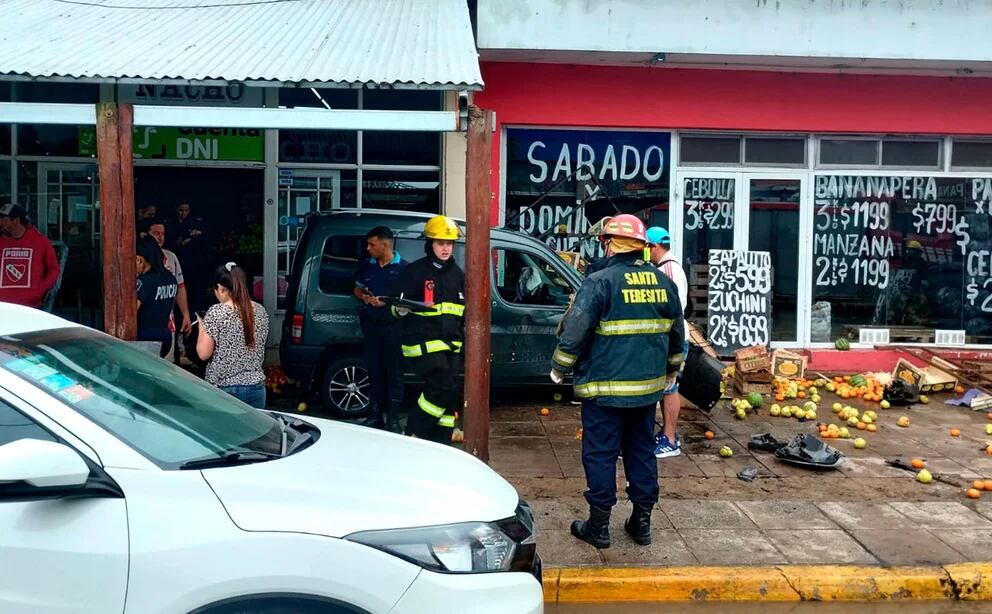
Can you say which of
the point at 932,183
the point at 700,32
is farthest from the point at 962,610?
the point at 932,183

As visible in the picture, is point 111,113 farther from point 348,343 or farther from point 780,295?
point 780,295

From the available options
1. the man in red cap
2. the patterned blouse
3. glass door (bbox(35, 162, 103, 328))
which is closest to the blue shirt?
the patterned blouse

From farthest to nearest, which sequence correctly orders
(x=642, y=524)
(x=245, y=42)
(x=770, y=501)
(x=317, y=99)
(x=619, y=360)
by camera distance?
1. (x=317, y=99)
2. (x=245, y=42)
3. (x=770, y=501)
4. (x=642, y=524)
5. (x=619, y=360)

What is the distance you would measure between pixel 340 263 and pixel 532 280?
191 cm

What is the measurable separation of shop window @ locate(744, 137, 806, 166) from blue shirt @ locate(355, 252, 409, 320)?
5126mm

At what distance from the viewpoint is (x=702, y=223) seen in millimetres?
11094

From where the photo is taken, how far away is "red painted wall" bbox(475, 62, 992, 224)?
10500mm

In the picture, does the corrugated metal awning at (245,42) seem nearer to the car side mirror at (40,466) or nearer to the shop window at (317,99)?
the shop window at (317,99)

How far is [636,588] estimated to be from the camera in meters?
5.02

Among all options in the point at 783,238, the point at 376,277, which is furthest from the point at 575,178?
the point at 376,277

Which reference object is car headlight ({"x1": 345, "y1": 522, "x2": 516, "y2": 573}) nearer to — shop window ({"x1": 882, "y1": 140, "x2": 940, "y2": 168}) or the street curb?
the street curb

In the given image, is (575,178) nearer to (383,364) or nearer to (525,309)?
(525,309)

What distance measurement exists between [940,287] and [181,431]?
Result: 10.6m

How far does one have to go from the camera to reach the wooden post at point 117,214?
5.93 meters
